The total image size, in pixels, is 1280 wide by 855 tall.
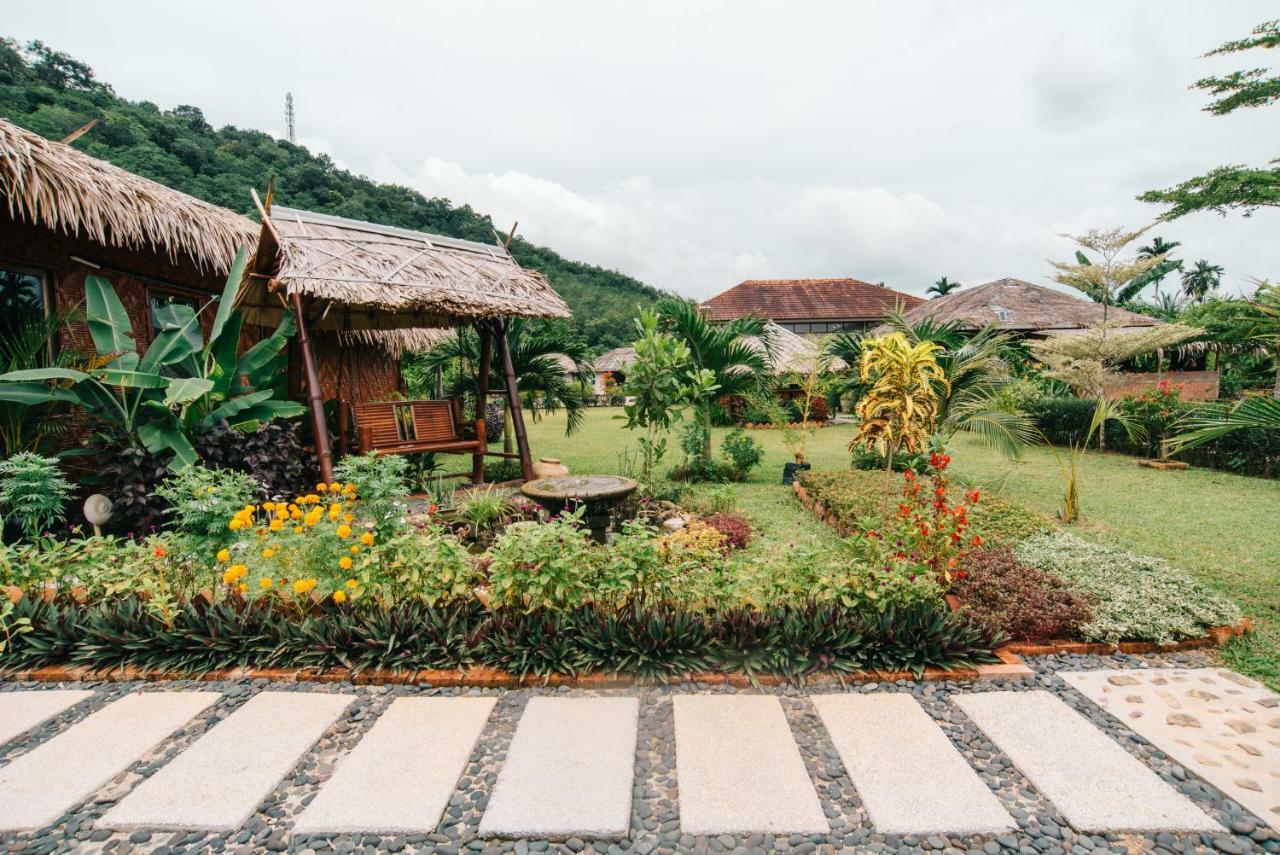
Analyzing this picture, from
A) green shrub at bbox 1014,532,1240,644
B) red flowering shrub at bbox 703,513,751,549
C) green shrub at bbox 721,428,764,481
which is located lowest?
green shrub at bbox 1014,532,1240,644

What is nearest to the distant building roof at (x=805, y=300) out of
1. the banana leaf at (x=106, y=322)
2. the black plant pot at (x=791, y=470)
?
the black plant pot at (x=791, y=470)

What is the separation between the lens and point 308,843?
6.79 feet

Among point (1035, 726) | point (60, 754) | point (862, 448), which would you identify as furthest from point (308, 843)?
point (862, 448)

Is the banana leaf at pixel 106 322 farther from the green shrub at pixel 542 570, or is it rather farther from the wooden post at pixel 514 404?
the green shrub at pixel 542 570

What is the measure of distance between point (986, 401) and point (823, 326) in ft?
88.3

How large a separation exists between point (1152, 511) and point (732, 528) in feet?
16.6

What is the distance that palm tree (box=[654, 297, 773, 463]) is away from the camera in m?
9.05

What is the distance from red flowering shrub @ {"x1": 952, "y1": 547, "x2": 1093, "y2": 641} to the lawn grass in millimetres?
755

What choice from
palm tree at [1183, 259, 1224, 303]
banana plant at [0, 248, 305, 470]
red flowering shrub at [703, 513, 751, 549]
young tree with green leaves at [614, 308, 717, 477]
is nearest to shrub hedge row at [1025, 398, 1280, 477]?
red flowering shrub at [703, 513, 751, 549]

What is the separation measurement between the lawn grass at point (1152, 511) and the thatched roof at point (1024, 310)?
10074 millimetres

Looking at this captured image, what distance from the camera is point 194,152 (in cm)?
1623

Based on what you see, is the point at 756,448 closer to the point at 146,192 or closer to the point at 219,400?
the point at 219,400

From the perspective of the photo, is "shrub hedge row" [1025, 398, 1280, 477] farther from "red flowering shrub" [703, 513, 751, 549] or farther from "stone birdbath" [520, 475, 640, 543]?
"stone birdbath" [520, 475, 640, 543]

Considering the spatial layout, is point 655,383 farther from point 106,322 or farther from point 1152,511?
point 1152,511
